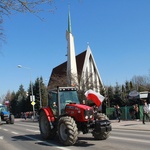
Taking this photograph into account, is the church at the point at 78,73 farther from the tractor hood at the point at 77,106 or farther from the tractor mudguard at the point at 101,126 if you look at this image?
the tractor mudguard at the point at 101,126

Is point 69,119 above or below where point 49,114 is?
below

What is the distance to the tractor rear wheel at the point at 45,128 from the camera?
547 inches

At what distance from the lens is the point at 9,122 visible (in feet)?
113

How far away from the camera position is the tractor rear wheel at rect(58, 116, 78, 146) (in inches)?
461

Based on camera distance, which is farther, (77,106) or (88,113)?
(77,106)

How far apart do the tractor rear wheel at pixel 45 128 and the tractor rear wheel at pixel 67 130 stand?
4.84 ft

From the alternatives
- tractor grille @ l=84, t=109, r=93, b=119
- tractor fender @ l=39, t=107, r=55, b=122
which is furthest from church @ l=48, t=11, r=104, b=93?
tractor grille @ l=84, t=109, r=93, b=119

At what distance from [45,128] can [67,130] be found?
301cm

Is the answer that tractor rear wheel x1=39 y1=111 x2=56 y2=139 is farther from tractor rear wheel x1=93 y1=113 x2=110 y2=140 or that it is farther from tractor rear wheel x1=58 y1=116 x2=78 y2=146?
Answer: tractor rear wheel x1=93 y1=113 x2=110 y2=140

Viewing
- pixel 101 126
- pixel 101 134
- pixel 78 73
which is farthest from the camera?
pixel 78 73

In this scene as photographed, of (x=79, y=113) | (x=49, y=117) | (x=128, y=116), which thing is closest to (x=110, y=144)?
(x=79, y=113)

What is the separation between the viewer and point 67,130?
11789 mm

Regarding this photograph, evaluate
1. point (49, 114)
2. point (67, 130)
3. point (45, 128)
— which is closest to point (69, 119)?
point (67, 130)

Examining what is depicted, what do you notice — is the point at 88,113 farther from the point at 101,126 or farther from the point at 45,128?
the point at 45,128
